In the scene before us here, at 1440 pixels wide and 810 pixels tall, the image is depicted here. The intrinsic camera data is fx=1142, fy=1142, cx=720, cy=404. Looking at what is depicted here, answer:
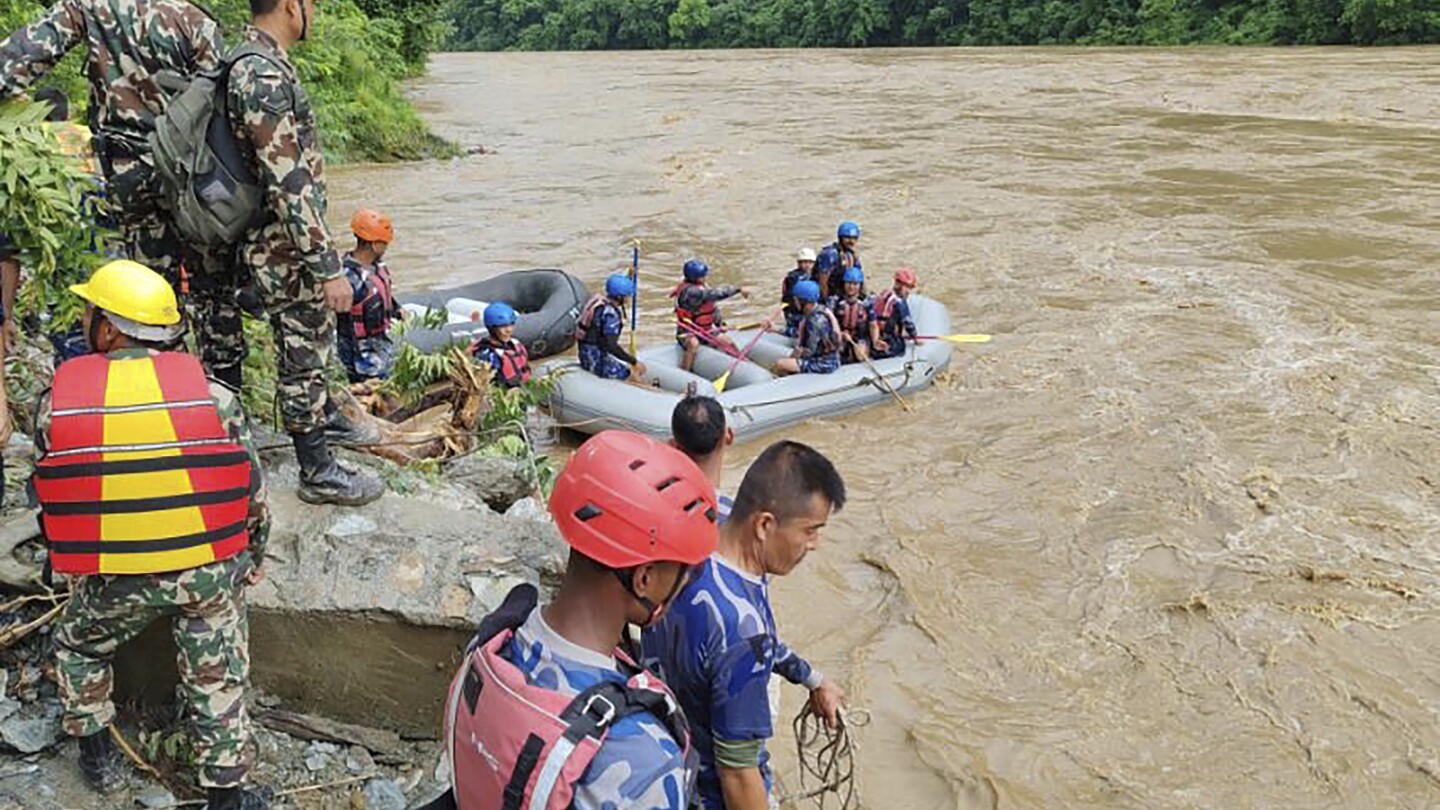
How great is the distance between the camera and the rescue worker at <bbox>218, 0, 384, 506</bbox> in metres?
2.94

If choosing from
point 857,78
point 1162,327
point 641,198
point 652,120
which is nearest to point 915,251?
point 1162,327

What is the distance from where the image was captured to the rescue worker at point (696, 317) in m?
9.52

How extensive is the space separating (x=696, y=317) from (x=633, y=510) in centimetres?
799

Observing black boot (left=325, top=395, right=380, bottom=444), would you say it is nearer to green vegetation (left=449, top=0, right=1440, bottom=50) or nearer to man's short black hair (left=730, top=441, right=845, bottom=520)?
man's short black hair (left=730, top=441, right=845, bottom=520)

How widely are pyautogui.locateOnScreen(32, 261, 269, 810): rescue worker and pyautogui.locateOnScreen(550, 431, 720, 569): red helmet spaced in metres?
1.09

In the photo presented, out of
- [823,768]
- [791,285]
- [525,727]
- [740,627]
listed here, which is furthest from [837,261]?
[525,727]

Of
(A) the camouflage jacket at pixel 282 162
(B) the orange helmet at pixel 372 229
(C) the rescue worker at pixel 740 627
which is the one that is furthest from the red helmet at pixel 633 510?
(B) the orange helmet at pixel 372 229

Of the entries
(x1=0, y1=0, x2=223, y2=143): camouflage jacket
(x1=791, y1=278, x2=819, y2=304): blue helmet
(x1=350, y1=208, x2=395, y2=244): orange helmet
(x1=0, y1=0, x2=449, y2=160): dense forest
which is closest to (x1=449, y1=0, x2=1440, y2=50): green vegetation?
(x1=0, y1=0, x2=449, y2=160): dense forest

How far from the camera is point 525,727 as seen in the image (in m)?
1.61

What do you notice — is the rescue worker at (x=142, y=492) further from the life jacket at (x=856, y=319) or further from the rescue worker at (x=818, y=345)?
the life jacket at (x=856, y=319)

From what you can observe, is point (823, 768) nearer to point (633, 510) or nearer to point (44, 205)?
point (633, 510)

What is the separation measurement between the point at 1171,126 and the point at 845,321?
14.2 metres

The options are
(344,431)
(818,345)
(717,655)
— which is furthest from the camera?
(818,345)

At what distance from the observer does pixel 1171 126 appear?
819 inches
